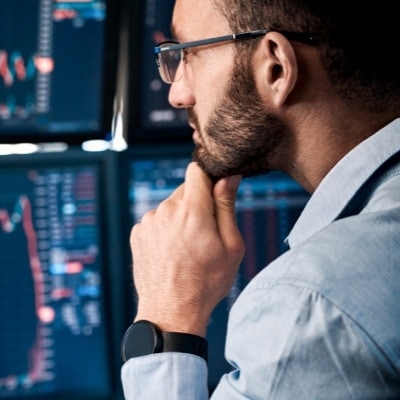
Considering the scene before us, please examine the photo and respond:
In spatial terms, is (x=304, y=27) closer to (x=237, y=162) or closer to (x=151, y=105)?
(x=237, y=162)

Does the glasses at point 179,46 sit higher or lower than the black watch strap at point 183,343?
higher

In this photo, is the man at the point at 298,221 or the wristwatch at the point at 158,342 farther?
the wristwatch at the point at 158,342

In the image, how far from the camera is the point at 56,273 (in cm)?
140

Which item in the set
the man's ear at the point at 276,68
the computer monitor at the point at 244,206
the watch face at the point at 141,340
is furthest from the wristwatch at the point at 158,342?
the computer monitor at the point at 244,206

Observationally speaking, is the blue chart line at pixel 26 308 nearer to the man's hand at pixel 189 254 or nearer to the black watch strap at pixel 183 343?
the man's hand at pixel 189 254

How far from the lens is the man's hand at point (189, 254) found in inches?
41.4

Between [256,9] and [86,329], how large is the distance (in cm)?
72

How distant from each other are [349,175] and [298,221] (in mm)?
96

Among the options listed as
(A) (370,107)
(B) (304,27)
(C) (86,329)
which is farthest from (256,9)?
(C) (86,329)

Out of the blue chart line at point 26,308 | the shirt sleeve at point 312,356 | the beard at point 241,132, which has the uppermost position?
the beard at point 241,132

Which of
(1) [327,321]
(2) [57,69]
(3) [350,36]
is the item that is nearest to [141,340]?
(1) [327,321]

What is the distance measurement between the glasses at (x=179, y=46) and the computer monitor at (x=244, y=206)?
0.29 m

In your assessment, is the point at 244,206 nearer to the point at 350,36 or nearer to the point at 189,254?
the point at 189,254

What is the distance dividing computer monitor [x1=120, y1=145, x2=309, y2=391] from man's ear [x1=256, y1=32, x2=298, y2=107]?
48cm
